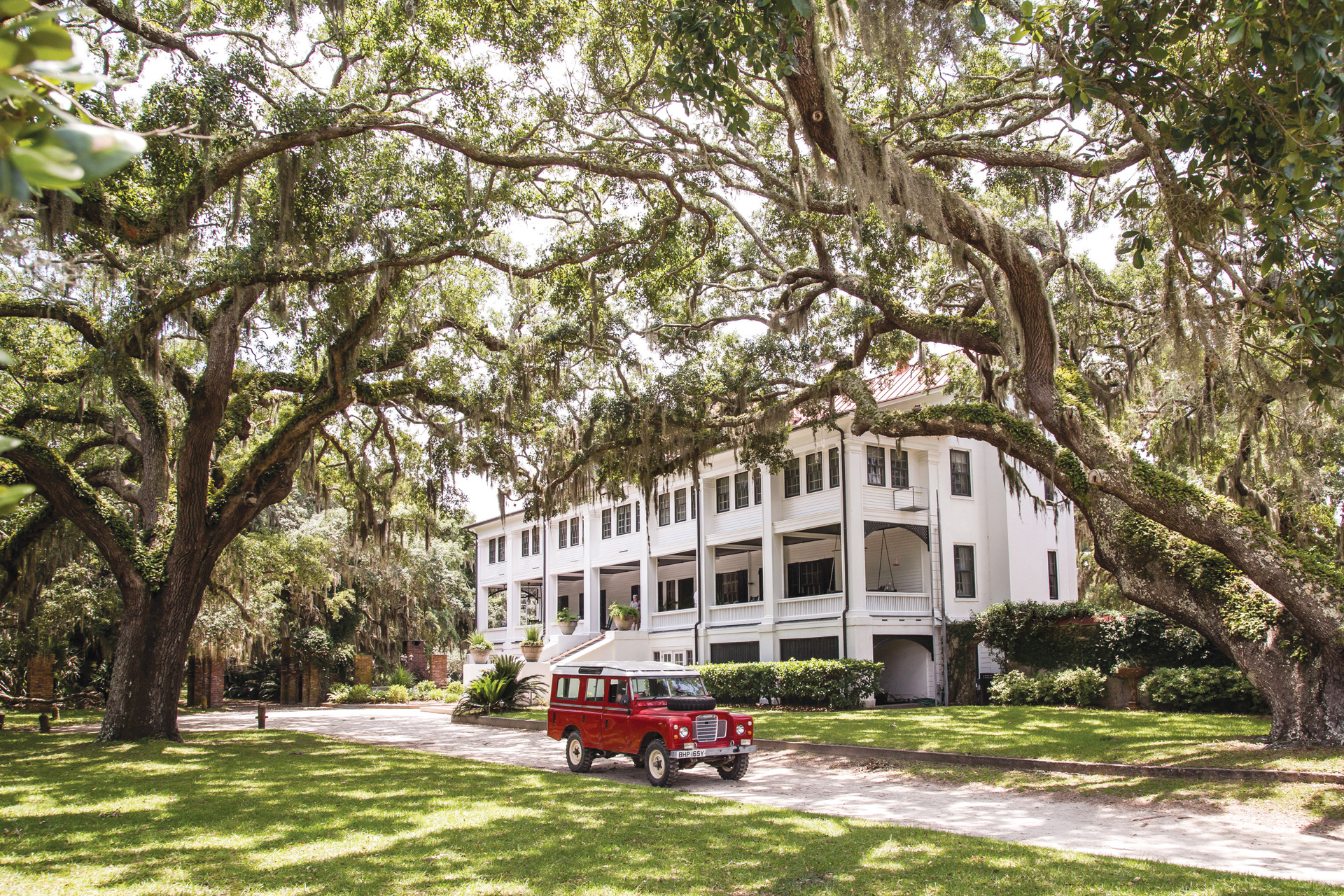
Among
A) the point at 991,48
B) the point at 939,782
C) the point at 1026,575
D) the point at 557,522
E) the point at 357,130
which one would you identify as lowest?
the point at 939,782

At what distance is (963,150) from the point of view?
14125 mm

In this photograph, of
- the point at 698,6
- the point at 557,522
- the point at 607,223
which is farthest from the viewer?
the point at 557,522

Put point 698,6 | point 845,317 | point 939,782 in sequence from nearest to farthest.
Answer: point 698,6 → point 939,782 → point 845,317

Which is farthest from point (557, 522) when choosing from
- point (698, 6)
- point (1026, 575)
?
point (698, 6)

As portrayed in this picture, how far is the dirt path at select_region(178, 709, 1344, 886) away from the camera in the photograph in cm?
820

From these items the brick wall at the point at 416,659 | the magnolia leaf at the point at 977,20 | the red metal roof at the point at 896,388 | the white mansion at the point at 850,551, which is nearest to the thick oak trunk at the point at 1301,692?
the magnolia leaf at the point at 977,20

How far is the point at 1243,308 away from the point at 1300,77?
24.4 feet

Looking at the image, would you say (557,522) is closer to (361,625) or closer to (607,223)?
(361,625)

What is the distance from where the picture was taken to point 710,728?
42.8ft

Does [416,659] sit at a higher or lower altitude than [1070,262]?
lower

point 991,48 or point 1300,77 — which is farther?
point 991,48

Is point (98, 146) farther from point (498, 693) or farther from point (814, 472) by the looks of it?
point (814, 472)

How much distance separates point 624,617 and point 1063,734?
2156cm

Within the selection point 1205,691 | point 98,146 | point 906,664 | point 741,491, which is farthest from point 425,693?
point 98,146
